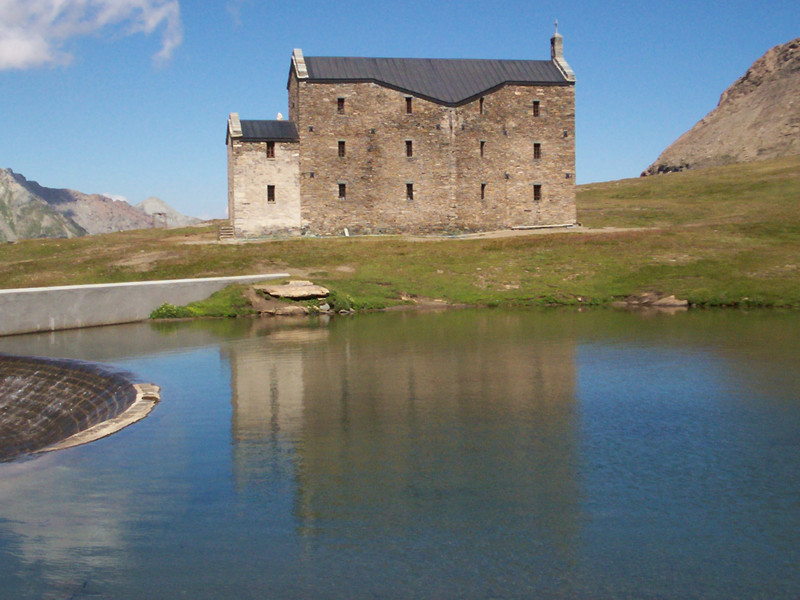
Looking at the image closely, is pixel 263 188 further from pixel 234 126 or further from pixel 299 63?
pixel 299 63

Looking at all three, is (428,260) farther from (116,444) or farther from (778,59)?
(778,59)

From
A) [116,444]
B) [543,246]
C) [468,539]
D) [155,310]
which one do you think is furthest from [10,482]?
[543,246]

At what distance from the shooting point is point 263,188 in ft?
206

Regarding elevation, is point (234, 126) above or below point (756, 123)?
below

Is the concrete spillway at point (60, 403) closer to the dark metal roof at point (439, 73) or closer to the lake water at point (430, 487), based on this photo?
the lake water at point (430, 487)

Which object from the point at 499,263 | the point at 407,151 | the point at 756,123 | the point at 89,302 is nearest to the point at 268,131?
the point at 407,151

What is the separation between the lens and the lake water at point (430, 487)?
9.48 meters

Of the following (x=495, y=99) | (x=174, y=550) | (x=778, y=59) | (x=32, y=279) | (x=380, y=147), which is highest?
(x=778, y=59)

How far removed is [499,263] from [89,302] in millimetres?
23973

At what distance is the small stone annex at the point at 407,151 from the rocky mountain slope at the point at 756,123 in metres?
112

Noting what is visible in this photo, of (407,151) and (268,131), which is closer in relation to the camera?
(268,131)

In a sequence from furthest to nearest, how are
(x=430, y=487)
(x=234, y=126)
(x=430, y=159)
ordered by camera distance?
Result: (x=430, y=159), (x=234, y=126), (x=430, y=487)

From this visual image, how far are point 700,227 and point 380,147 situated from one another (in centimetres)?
2530

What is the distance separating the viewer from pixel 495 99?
65.8 meters
